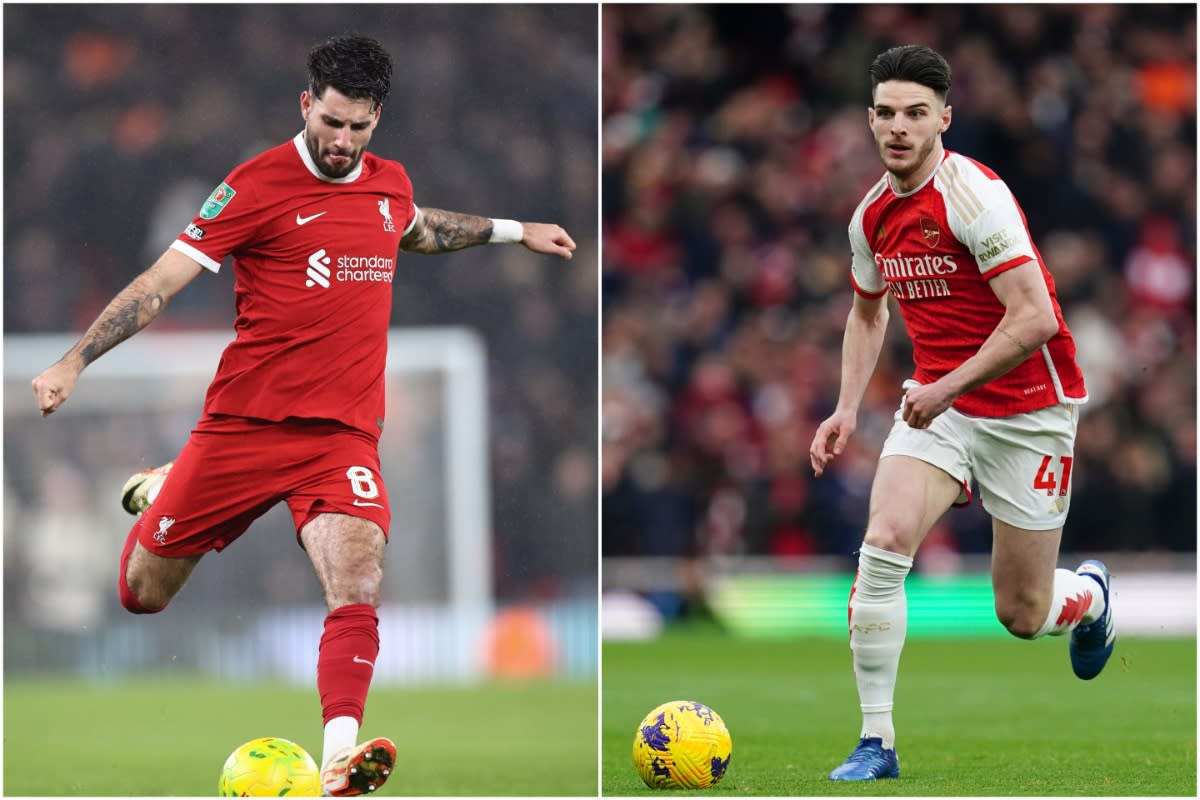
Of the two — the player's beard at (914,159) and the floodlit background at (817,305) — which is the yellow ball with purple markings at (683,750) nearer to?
the player's beard at (914,159)

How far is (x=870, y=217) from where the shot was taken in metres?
6.27

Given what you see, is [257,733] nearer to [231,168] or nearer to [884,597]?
[884,597]

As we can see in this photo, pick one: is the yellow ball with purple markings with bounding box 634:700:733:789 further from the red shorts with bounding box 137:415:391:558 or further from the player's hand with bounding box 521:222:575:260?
the player's hand with bounding box 521:222:575:260

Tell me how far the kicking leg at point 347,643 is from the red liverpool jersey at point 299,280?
18.4 inches

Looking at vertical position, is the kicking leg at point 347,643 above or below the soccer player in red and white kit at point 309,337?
below

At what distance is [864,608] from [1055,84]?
12.8 meters

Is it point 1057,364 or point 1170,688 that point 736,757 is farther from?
point 1170,688

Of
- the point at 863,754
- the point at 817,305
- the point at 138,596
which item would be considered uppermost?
the point at 817,305

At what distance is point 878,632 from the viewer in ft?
19.7

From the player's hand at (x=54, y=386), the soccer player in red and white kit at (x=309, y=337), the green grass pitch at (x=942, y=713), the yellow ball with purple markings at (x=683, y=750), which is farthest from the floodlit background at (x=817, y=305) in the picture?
the player's hand at (x=54, y=386)

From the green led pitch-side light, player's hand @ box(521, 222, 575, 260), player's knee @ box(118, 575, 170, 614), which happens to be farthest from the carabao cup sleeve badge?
the green led pitch-side light

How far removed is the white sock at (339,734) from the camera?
17.2ft

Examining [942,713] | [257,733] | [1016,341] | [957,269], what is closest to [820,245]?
[257,733]

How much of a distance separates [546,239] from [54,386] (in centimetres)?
200
